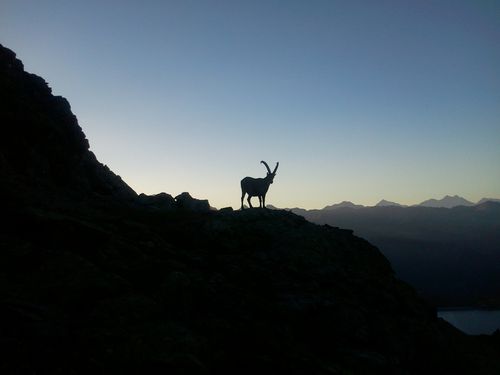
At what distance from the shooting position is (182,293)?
44.2 ft

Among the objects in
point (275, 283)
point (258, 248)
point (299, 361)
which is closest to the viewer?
point (299, 361)

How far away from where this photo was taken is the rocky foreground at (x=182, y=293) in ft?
32.4

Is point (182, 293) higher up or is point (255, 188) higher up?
point (255, 188)

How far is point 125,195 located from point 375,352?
3003 centimetres

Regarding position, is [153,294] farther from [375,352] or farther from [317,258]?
[317,258]

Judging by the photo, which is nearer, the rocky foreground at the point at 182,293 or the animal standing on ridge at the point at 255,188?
the rocky foreground at the point at 182,293

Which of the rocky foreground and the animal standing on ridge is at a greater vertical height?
the animal standing on ridge

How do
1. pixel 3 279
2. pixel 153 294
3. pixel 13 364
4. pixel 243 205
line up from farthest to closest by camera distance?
pixel 243 205, pixel 153 294, pixel 3 279, pixel 13 364

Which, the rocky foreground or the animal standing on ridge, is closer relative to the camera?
the rocky foreground

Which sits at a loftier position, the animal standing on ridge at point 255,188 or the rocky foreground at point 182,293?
the animal standing on ridge at point 255,188

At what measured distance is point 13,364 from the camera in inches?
319

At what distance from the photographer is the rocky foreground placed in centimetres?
989

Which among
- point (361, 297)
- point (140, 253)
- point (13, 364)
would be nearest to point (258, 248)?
point (361, 297)

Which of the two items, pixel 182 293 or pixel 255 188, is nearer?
pixel 182 293
